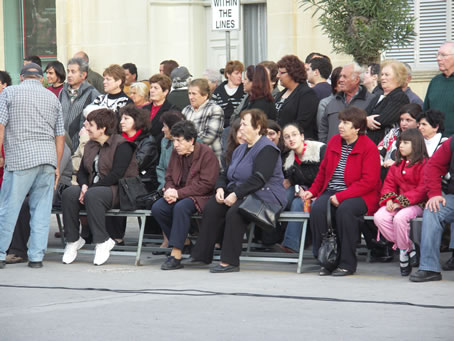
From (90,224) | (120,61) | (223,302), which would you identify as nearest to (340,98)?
(90,224)

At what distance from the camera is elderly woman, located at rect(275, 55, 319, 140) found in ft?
40.2

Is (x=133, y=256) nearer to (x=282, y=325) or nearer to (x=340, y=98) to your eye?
(x=340, y=98)

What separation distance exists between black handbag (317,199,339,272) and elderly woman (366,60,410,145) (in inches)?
62.7

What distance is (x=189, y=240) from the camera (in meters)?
11.9

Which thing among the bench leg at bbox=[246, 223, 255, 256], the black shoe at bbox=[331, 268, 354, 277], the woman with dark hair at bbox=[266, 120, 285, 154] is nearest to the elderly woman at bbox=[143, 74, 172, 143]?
the woman with dark hair at bbox=[266, 120, 285, 154]

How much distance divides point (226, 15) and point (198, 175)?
3606mm

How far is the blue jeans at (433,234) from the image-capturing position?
388 inches

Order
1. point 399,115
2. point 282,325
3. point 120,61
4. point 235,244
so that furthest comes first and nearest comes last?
point 120,61 < point 399,115 < point 235,244 < point 282,325

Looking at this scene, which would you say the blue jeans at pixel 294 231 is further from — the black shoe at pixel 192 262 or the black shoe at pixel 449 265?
the black shoe at pixel 449 265

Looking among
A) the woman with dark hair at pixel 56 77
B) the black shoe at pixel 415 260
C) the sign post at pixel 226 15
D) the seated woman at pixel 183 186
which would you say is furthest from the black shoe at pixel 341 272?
the woman with dark hair at pixel 56 77

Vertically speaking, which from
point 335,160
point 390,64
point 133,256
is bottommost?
point 133,256

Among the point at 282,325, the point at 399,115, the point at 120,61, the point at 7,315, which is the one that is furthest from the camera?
the point at 120,61

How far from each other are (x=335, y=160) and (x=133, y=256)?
2729mm

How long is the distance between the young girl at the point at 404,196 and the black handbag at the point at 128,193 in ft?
9.01
